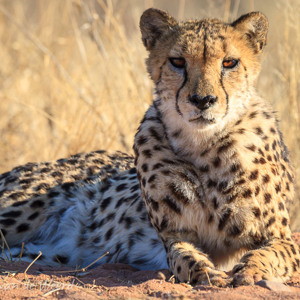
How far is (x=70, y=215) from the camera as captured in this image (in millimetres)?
3418

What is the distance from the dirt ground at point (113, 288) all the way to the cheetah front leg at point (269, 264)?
53mm

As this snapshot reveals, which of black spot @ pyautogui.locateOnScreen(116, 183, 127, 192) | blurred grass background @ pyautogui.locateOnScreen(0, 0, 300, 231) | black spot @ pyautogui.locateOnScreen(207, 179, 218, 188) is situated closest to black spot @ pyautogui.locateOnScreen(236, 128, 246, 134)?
black spot @ pyautogui.locateOnScreen(207, 179, 218, 188)

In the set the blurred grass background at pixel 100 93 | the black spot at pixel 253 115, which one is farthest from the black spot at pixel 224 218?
the blurred grass background at pixel 100 93

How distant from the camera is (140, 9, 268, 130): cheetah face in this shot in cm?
253

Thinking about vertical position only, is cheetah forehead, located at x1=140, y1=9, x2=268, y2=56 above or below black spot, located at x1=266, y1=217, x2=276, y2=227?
above

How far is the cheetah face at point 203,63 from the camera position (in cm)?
253

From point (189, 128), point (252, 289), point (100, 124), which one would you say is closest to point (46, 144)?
point (100, 124)

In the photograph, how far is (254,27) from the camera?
2.91 metres

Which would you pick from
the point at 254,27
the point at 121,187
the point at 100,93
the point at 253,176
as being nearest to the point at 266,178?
the point at 253,176

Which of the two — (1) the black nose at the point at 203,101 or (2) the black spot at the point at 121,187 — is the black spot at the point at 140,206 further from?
(1) the black nose at the point at 203,101

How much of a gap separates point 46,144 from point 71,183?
1.51m

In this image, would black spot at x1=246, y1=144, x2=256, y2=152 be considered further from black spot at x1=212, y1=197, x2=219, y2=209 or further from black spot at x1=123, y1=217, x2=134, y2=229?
black spot at x1=123, y1=217, x2=134, y2=229

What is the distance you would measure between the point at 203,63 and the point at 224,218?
0.67m

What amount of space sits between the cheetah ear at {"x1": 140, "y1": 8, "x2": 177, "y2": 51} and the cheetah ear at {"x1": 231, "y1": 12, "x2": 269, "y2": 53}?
31cm
